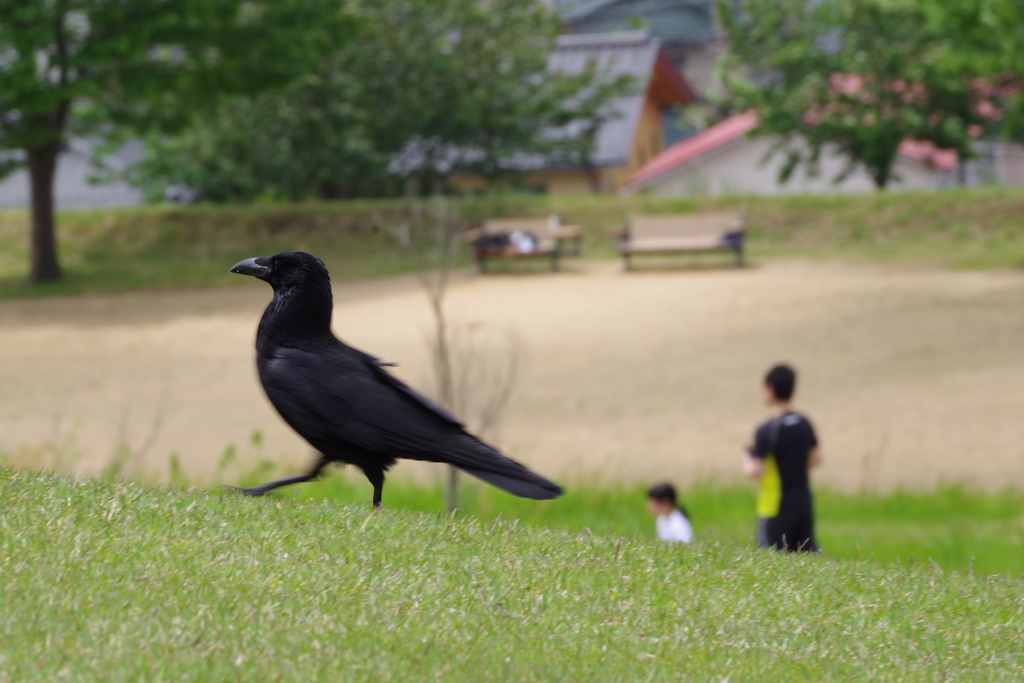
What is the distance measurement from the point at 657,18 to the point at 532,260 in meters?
46.0

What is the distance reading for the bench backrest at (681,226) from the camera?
84.9ft

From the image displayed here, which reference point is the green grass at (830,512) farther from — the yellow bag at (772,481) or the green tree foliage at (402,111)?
the green tree foliage at (402,111)

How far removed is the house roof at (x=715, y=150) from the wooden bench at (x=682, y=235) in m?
15.6

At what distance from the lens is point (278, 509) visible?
14.6 ft

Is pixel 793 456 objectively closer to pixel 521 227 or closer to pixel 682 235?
pixel 682 235

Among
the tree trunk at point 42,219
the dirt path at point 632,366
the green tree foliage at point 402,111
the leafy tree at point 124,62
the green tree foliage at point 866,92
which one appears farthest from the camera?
the green tree foliage at point 866,92

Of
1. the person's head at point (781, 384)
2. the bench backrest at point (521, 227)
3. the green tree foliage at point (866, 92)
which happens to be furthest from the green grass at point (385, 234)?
the person's head at point (781, 384)

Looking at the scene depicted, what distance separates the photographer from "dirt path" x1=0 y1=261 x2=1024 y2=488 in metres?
12.8

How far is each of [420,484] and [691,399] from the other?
4809mm

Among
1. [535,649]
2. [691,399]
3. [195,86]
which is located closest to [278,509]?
[535,649]

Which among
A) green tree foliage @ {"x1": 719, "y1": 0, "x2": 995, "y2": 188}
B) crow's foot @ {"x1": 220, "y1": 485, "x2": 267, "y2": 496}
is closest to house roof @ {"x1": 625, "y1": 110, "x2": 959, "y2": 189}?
green tree foliage @ {"x1": 719, "y1": 0, "x2": 995, "y2": 188}

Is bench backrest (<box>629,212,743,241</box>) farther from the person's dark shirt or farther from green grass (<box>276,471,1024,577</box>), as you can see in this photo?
the person's dark shirt

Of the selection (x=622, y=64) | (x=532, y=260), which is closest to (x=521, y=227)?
(x=532, y=260)

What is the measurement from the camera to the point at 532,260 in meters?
27.4
